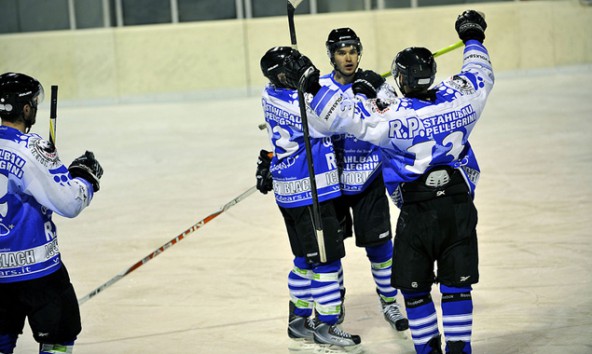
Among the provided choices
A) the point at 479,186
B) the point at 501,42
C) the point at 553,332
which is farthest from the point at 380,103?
the point at 501,42

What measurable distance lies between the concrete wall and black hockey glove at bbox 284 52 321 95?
10.3m

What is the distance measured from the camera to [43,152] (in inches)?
144

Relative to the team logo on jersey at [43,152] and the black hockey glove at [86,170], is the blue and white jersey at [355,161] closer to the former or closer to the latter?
the black hockey glove at [86,170]

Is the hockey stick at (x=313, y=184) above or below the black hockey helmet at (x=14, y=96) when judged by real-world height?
below

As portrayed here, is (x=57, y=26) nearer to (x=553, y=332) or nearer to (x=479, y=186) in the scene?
(x=479, y=186)

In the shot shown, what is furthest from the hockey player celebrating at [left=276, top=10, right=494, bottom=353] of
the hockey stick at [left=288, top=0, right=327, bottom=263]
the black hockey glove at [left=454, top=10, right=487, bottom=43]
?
the black hockey glove at [left=454, top=10, right=487, bottom=43]

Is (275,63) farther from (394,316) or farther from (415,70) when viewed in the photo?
(394,316)

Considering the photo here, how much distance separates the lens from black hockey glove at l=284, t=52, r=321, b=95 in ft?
13.0

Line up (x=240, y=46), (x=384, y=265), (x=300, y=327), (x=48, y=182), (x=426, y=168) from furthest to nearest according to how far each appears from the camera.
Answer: (x=240, y=46) → (x=384, y=265) → (x=300, y=327) → (x=426, y=168) → (x=48, y=182)

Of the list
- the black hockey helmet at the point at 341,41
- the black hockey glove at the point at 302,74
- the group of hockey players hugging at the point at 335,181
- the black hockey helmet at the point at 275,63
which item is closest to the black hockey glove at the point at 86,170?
the group of hockey players hugging at the point at 335,181

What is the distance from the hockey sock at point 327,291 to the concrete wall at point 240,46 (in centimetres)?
982

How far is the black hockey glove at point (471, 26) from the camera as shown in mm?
4395

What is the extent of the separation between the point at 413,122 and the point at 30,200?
4.97 ft

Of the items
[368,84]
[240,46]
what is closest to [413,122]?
[368,84]
